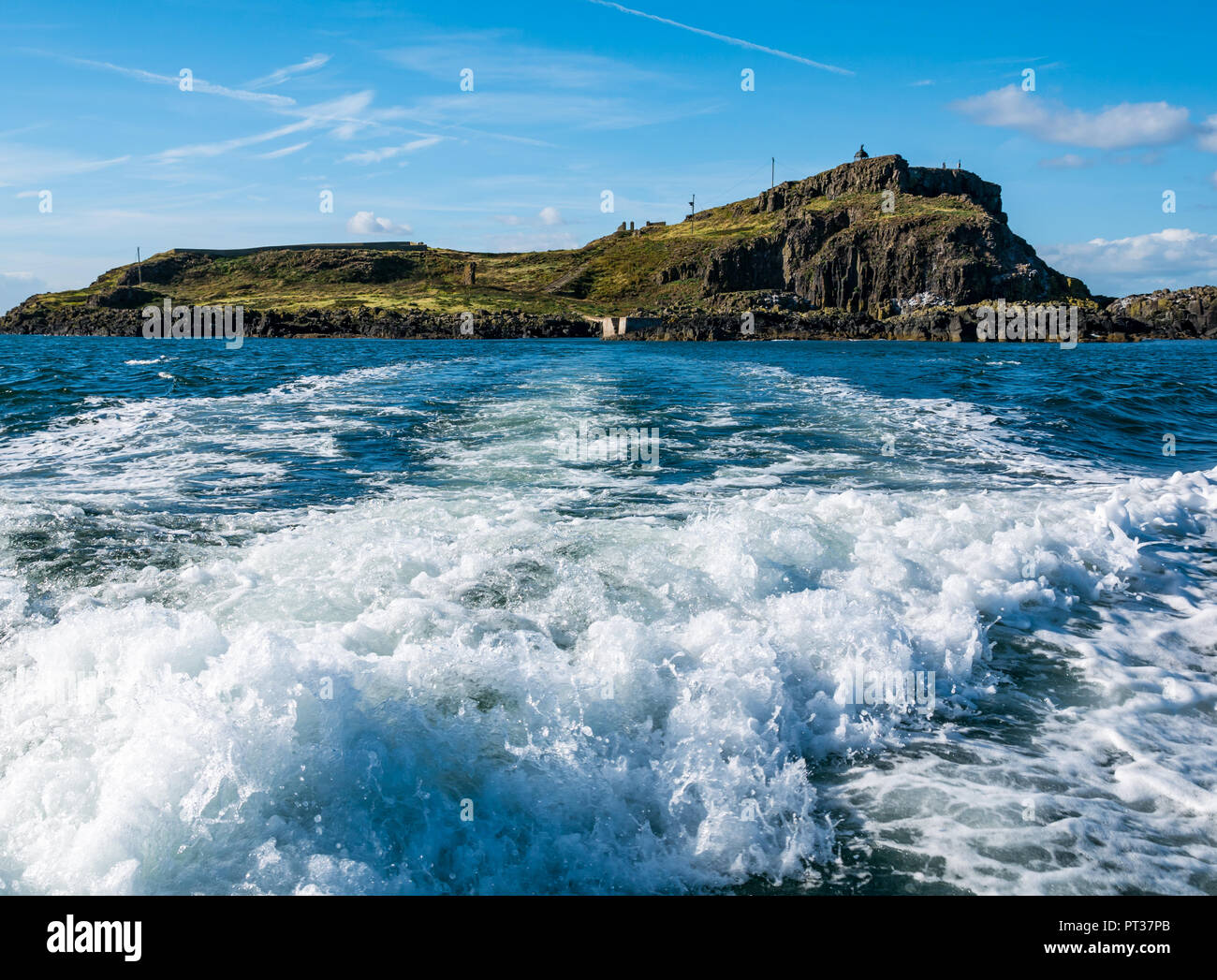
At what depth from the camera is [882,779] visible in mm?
4980

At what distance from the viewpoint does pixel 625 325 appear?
89.3 metres

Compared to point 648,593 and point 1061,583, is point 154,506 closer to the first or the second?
point 648,593

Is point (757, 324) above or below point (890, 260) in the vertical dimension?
below

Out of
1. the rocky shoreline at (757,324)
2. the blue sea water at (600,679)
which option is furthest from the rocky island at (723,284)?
the blue sea water at (600,679)

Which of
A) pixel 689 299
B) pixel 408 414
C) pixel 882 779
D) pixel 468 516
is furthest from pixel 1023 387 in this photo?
pixel 689 299

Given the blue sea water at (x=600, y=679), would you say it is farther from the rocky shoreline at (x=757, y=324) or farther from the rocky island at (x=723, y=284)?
the rocky island at (x=723, y=284)

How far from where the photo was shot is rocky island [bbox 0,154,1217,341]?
310 ft

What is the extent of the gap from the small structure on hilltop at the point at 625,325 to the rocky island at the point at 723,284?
15.6 inches

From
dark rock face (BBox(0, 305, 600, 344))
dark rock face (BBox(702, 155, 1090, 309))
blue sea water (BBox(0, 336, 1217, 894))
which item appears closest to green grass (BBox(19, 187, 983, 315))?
dark rock face (BBox(702, 155, 1090, 309))

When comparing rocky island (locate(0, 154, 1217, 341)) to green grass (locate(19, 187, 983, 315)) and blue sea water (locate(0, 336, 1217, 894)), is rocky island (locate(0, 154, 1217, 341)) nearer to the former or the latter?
green grass (locate(19, 187, 983, 315))

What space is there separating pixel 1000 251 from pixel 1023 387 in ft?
349

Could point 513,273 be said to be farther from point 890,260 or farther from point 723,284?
point 890,260

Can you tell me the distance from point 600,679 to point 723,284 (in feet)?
431

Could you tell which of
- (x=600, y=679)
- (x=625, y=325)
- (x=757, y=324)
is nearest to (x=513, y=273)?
(x=625, y=325)
